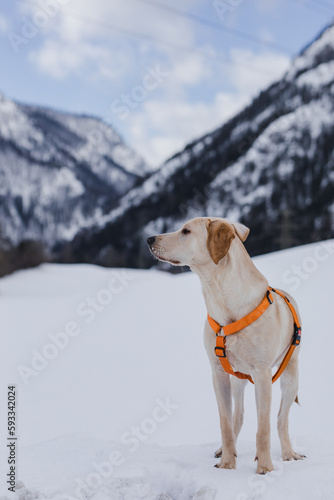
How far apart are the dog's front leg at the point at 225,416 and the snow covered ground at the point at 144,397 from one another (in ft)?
0.31

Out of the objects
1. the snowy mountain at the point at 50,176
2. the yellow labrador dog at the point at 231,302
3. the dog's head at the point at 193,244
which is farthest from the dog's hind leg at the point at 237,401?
the snowy mountain at the point at 50,176

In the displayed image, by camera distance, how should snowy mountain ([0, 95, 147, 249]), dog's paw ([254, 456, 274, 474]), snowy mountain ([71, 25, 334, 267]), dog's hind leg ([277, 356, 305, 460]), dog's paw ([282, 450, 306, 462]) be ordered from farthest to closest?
snowy mountain ([0, 95, 147, 249]) → snowy mountain ([71, 25, 334, 267]) → dog's hind leg ([277, 356, 305, 460]) → dog's paw ([282, 450, 306, 462]) → dog's paw ([254, 456, 274, 474])

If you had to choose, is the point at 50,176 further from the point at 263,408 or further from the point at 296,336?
the point at 263,408

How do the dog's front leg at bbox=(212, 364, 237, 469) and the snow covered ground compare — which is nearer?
the snow covered ground

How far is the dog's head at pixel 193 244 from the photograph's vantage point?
2.64m

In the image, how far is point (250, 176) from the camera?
83250mm

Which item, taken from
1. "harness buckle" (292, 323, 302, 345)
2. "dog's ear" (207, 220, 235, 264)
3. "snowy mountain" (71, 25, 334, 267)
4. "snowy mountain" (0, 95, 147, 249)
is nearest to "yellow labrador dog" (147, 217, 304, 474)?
"dog's ear" (207, 220, 235, 264)

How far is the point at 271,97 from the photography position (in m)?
108

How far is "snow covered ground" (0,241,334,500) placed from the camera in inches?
105

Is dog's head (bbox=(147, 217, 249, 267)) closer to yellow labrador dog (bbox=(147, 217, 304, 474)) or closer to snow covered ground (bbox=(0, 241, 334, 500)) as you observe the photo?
yellow labrador dog (bbox=(147, 217, 304, 474))

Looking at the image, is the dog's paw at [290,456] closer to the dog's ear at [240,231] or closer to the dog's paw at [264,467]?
the dog's paw at [264,467]

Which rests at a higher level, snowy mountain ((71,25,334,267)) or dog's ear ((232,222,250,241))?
snowy mountain ((71,25,334,267))

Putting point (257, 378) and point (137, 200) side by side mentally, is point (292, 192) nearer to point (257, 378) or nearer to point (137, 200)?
point (137, 200)

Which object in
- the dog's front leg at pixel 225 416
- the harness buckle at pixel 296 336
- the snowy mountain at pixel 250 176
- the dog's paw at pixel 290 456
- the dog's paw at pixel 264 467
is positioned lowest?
the dog's paw at pixel 290 456
